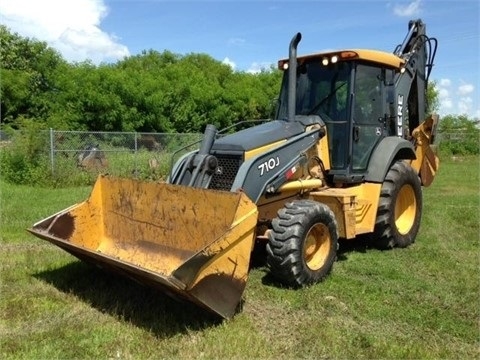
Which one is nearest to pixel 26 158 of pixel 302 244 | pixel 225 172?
pixel 225 172

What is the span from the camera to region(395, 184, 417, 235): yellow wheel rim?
24.2 ft

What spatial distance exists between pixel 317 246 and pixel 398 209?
2276 mm

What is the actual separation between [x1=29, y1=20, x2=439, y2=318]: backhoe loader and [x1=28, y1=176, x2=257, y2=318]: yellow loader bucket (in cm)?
1

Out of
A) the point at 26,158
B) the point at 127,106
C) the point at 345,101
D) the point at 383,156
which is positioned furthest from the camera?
the point at 127,106

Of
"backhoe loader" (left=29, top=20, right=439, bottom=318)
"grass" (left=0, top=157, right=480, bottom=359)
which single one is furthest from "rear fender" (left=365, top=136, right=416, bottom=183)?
"grass" (left=0, top=157, right=480, bottom=359)

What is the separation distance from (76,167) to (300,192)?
1031 cm

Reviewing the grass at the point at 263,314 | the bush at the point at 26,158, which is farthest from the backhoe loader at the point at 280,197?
the bush at the point at 26,158

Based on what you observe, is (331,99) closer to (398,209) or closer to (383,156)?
(383,156)

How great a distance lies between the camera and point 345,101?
21.6ft

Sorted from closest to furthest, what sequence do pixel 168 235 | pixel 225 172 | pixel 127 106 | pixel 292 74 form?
pixel 168 235 < pixel 225 172 < pixel 292 74 < pixel 127 106

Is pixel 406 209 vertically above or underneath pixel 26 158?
underneath

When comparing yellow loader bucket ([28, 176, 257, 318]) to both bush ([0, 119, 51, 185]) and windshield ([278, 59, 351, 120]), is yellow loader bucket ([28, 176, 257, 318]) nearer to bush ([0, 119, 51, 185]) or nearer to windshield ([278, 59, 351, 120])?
windshield ([278, 59, 351, 120])

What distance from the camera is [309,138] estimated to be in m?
6.29

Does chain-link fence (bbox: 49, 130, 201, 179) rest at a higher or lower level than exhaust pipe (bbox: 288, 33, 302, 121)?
lower
